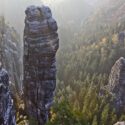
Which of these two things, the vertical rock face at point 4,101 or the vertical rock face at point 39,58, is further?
the vertical rock face at point 39,58

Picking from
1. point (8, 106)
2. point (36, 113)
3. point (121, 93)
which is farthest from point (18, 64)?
point (8, 106)

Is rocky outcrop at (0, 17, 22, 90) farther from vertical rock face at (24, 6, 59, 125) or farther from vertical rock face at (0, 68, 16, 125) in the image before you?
vertical rock face at (0, 68, 16, 125)

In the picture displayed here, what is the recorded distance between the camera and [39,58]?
78875 millimetres

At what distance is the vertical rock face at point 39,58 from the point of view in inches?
3059

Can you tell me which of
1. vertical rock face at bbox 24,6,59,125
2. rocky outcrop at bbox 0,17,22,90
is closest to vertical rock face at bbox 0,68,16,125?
vertical rock face at bbox 24,6,59,125

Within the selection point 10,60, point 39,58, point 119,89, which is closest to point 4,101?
point 39,58

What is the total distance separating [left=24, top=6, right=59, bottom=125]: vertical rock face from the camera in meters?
77.7

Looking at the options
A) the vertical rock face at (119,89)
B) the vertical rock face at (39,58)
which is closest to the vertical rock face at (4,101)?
the vertical rock face at (39,58)

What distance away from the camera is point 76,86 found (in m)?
198

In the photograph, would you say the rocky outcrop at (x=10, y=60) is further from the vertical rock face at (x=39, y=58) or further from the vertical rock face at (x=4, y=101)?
the vertical rock face at (x=4, y=101)

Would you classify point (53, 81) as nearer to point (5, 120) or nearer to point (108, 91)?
point (5, 120)

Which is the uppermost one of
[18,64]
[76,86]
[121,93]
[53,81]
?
[53,81]

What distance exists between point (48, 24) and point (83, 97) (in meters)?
95.1

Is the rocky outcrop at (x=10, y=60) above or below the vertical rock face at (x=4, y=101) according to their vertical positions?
below
